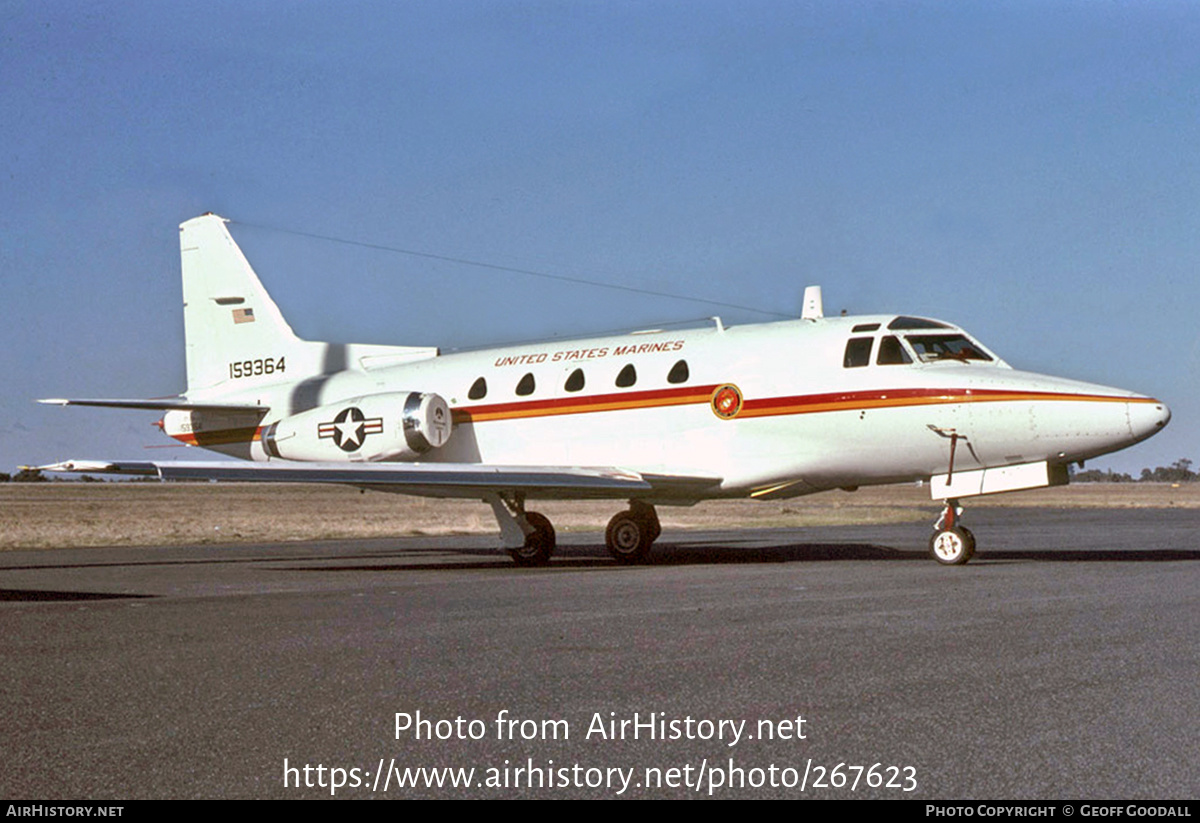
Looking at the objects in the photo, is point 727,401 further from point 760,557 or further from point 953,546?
point 953,546

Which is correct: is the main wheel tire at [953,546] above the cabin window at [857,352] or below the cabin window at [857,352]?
below

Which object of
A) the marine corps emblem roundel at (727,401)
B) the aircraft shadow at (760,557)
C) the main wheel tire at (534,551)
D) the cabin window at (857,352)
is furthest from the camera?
the main wheel tire at (534,551)

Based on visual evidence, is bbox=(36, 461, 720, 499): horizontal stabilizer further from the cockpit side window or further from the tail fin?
the tail fin

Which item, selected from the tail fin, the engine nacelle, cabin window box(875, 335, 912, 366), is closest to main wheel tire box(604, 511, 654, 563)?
the engine nacelle

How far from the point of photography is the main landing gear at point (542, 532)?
21.0 m

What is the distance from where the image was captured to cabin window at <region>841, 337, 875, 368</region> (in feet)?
63.1

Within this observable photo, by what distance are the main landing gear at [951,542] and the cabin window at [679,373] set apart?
4.84 m

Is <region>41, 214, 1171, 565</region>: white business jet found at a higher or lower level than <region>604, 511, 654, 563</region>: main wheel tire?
higher

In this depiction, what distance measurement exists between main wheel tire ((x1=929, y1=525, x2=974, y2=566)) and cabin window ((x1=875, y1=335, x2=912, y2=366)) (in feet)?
8.72

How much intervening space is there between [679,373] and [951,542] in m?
5.36

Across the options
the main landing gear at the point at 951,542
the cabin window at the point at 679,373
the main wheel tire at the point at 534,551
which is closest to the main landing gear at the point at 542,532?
the main wheel tire at the point at 534,551

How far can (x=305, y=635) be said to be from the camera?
33.8ft

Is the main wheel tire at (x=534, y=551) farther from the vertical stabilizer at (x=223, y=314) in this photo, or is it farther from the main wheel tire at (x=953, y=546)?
the vertical stabilizer at (x=223, y=314)
